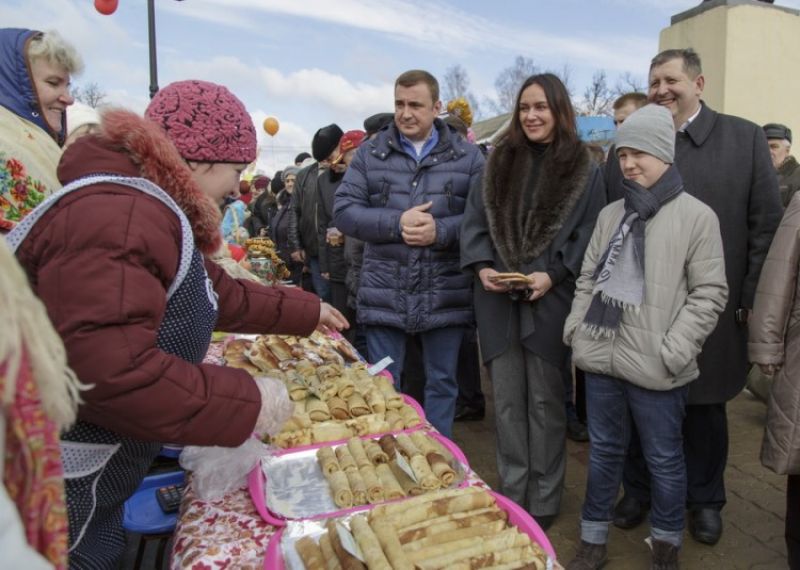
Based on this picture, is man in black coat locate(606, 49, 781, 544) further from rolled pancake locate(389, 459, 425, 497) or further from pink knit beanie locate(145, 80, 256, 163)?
pink knit beanie locate(145, 80, 256, 163)

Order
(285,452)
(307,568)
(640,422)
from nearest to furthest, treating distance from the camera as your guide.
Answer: (307,568) → (285,452) → (640,422)

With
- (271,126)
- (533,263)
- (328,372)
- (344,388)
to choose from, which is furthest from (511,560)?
(271,126)

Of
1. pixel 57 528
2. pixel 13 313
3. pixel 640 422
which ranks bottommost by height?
pixel 640 422

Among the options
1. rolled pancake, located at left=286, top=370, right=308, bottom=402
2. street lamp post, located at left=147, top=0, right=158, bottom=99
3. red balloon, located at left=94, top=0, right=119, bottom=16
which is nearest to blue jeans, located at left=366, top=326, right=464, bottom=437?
rolled pancake, located at left=286, top=370, right=308, bottom=402

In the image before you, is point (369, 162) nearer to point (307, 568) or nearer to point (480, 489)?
point (480, 489)

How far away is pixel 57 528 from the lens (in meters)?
0.83

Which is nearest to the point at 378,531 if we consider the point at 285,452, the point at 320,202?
the point at 285,452

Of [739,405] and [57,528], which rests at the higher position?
[57,528]

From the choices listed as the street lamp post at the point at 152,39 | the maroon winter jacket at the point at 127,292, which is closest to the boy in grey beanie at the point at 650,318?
the maroon winter jacket at the point at 127,292

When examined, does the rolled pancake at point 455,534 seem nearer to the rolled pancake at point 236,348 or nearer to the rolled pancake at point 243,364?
the rolled pancake at point 243,364

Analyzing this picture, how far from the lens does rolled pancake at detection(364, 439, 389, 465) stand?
71.3 inches

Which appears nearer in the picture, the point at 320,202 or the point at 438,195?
the point at 438,195

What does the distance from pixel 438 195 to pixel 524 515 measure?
200cm

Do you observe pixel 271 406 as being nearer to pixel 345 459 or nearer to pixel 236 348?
pixel 345 459
